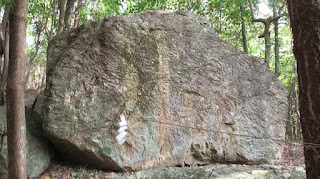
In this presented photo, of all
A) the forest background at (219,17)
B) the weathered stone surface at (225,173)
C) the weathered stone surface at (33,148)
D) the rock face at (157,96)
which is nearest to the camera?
the weathered stone surface at (33,148)

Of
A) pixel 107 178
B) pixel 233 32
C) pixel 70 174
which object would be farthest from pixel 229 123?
pixel 233 32

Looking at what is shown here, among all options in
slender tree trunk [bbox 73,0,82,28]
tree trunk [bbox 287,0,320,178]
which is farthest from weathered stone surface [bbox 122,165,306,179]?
slender tree trunk [bbox 73,0,82,28]

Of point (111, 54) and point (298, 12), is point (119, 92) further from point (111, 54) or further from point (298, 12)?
point (298, 12)

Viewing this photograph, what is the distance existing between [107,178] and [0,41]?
4073 millimetres

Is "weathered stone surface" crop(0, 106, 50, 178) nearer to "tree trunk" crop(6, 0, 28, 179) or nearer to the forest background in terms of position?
"tree trunk" crop(6, 0, 28, 179)

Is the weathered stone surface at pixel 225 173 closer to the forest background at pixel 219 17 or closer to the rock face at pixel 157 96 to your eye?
the rock face at pixel 157 96

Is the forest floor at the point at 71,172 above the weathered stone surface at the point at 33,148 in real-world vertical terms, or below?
below

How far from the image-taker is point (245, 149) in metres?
4.88

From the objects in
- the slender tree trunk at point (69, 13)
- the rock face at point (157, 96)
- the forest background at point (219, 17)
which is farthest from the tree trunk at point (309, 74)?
the slender tree trunk at point (69, 13)

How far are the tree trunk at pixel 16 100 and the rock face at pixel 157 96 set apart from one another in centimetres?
114

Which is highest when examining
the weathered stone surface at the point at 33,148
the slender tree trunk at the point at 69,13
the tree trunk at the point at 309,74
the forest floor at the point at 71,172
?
the slender tree trunk at the point at 69,13

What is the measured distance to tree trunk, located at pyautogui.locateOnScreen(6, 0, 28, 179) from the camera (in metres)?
3.04

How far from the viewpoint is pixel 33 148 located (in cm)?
434

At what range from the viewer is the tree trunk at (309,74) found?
181cm
